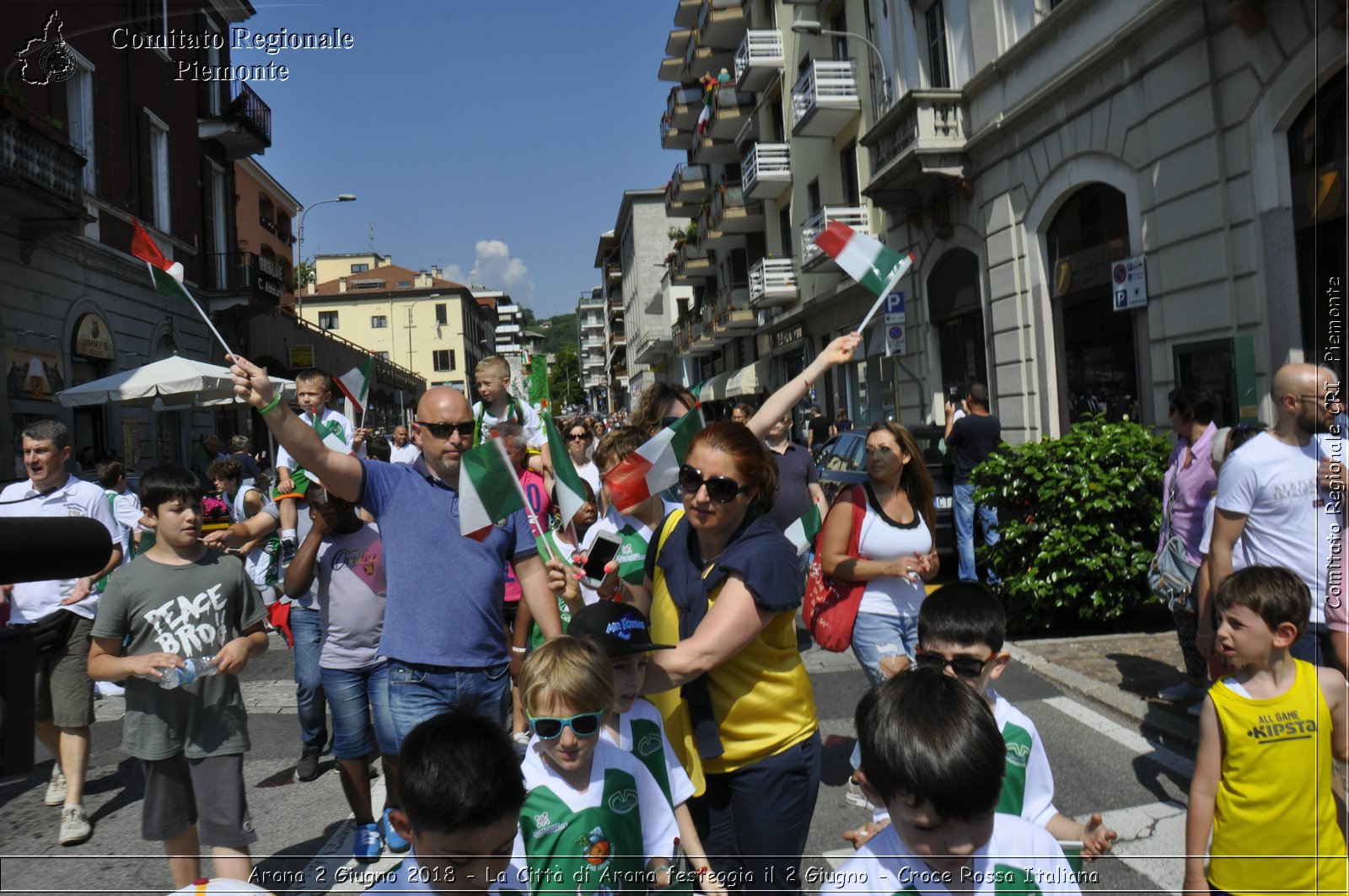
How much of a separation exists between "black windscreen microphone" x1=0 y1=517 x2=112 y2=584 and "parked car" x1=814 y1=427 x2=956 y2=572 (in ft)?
28.9

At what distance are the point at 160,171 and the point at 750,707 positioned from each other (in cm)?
2025

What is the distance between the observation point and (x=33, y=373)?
14.3 meters

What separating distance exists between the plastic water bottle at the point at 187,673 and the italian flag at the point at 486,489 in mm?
1094

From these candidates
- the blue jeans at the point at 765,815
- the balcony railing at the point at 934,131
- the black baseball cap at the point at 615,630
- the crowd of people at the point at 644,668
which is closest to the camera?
the crowd of people at the point at 644,668

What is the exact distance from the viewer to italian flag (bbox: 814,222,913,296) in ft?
15.7

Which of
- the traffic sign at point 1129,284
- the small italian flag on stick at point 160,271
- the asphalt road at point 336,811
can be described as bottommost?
the asphalt road at point 336,811

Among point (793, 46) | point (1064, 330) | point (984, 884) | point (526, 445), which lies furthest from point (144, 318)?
point (984, 884)

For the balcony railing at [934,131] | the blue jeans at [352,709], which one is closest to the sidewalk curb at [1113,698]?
the blue jeans at [352,709]

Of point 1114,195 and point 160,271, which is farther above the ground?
point 1114,195

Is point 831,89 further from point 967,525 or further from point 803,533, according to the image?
point 803,533

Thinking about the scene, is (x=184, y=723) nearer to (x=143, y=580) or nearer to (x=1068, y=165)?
(x=143, y=580)

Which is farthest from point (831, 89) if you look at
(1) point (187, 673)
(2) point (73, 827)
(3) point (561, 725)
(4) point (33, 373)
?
(3) point (561, 725)

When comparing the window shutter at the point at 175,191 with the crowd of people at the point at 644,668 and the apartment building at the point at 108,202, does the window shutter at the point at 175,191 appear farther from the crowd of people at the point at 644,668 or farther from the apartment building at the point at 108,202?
the crowd of people at the point at 644,668

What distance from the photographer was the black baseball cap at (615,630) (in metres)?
2.57
